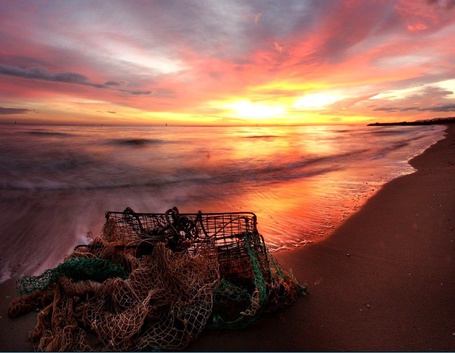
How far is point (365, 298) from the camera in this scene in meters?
3.86

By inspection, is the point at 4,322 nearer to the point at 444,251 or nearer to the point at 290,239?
the point at 290,239

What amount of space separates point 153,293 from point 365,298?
2.83 meters

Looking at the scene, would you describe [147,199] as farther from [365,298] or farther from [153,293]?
[365,298]

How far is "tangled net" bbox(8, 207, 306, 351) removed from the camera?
306cm

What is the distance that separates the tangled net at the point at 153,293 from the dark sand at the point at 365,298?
228 mm

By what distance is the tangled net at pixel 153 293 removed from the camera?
121 inches

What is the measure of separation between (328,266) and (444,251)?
2.04 metres

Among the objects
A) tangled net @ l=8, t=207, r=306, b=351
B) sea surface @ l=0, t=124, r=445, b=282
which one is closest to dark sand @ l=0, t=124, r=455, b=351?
tangled net @ l=8, t=207, r=306, b=351

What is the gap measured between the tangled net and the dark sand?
0.23 meters

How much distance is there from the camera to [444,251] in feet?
Answer: 15.8

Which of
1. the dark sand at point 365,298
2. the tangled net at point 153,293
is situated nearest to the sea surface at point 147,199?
the dark sand at point 365,298

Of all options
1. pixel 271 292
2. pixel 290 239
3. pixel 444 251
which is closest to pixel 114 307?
pixel 271 292

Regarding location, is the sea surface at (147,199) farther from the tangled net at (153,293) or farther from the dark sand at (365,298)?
the tangled net at (153,293)

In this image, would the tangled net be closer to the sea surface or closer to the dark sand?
the dark sand
